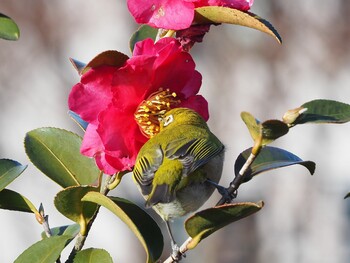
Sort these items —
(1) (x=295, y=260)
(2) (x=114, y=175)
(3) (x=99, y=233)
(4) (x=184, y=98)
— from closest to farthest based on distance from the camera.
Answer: (2) (x=114, y=175) < (4) (x=184, y=98) < (3) (x=99, y=233) < (1) (x=295, y=260)

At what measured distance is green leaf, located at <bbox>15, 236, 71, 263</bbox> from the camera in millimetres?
1409

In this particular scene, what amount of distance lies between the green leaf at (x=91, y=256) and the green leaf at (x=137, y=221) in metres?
0.07

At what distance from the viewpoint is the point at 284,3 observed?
6637mm

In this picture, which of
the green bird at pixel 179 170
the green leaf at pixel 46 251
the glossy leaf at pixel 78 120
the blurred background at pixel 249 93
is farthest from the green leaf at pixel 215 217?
the blurred background at pixel 249 93

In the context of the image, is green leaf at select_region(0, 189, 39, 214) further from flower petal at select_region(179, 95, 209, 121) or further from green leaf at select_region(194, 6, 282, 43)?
green leaf at select_region(194, 6, 282, 43)

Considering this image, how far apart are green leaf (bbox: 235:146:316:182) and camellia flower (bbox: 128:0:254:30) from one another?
10.0 inches

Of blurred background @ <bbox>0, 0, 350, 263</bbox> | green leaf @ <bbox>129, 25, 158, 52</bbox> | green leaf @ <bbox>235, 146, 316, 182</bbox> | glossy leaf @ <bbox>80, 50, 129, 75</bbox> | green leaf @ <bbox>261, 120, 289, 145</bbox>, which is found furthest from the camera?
blurred background @ <bbox>0, 0, 350, 263</bbox>

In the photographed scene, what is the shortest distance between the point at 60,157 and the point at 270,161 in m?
0.38

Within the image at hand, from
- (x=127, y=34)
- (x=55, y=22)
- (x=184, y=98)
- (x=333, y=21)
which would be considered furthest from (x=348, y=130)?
(x=184, y=98)

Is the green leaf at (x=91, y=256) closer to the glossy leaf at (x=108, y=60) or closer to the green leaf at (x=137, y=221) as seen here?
the green leaf at (x=137, y=221)

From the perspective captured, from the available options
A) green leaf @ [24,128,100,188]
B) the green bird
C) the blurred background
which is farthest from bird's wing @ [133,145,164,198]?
the blurred background

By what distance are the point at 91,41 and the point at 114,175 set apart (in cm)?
509

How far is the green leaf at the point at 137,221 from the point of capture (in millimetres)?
Result: 1381

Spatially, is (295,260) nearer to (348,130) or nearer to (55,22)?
(348,130)
